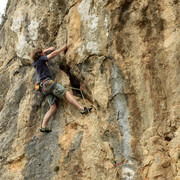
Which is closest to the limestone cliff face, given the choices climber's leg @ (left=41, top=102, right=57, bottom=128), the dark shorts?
climber's leg @ (left=41, top=102, right=57, bottom=128)

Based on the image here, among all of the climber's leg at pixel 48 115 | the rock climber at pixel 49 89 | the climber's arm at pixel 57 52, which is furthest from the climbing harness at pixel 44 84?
the climber's arm at pixel 57 52

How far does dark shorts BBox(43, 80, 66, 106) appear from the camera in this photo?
6.09 m

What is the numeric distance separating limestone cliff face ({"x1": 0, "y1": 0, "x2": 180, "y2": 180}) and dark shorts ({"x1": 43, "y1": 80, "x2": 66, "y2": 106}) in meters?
0.27

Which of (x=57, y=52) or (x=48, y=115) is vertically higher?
(x=57, y=52)

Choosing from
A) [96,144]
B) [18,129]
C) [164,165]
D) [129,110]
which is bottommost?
[164,165]

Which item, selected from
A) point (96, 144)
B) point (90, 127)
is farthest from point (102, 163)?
point (90, 127)

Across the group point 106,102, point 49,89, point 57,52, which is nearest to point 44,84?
point 49,89

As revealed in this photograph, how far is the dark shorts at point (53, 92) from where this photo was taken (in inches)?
240

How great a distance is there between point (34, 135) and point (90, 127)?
1.77 m

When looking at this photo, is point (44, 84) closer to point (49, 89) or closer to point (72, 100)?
point (49, 89)

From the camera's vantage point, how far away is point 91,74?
5.93 meters

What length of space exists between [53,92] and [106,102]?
5.14ft

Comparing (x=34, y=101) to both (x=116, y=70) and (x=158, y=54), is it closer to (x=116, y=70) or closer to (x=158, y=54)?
(x=116, y=70)

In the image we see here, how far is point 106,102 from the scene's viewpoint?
551cm
